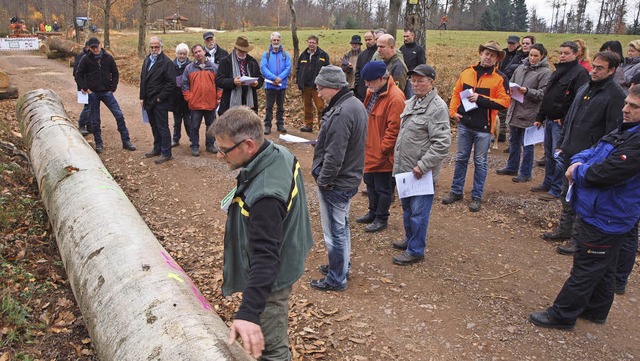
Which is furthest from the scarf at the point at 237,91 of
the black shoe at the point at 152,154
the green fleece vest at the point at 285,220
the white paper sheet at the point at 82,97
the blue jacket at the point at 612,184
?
the blue jacket at the point at 612,184

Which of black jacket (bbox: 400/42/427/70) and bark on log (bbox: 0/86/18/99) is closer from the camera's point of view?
black jacket (bbox: 400/42/427/70)

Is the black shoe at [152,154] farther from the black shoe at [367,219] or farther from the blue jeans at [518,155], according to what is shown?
the blue jeans at [518,155]

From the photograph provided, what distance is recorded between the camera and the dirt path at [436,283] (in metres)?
3.74

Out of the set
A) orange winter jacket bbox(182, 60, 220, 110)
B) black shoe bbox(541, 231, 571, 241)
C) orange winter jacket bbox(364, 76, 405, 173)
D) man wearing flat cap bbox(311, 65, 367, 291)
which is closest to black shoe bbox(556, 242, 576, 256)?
black shoe bbox(541, 231, 571, 241)

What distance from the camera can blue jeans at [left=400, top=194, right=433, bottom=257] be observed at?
189 inches

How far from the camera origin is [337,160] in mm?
4113

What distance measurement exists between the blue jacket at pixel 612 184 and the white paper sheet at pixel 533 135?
3.23 meters

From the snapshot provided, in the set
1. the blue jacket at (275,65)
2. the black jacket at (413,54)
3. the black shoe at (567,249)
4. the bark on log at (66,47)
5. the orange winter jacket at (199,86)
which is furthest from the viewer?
the bark on log at (66,47)

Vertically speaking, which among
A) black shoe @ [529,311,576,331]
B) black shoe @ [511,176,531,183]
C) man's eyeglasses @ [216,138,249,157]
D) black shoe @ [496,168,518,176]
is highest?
man's eyeglasses @ [216,138,249,157]

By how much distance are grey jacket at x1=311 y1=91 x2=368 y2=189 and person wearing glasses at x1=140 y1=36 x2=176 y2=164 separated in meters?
4.71

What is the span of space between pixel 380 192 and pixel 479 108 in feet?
6.03

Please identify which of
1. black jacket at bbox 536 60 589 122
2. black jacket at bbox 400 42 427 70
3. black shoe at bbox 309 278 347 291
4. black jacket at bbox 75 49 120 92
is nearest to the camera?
black shoe at bbox 309 278 347 291

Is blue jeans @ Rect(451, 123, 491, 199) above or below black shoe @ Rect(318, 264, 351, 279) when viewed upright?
above

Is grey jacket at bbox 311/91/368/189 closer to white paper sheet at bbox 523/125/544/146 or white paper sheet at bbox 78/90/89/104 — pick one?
white paper sheet at bbox 523/125/544/146
